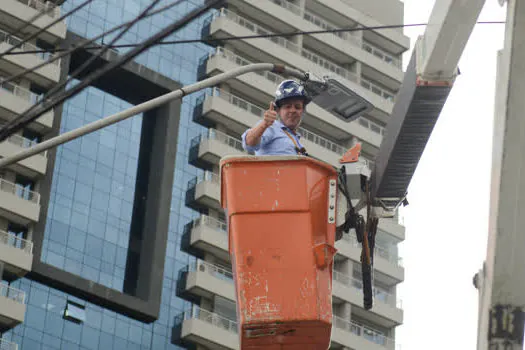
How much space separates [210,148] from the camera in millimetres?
62625

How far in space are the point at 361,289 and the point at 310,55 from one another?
13828 mm

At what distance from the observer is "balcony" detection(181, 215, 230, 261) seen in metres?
59.6

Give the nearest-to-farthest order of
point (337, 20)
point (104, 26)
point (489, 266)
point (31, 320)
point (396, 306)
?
point (489, 266)
point (31, 320)
point (104, 26)
point (396, 306)
point (337, 20)

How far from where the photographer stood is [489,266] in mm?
9383

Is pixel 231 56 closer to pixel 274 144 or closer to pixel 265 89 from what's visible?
pixel 265 89

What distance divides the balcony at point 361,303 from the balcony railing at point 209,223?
6115 mm

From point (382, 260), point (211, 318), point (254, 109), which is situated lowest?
point (211, 318)

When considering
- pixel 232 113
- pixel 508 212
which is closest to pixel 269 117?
pixel 508 212

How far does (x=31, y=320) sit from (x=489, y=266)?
4532 centimetres

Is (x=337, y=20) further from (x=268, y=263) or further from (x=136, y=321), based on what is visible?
(x=268, y=263)

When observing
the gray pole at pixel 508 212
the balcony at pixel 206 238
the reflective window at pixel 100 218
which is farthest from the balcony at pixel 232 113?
the gray pole at pixel 508 212

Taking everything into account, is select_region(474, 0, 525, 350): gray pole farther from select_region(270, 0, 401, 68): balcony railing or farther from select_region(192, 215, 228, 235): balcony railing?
select_region(270, 0, 401, 68): balcony railing

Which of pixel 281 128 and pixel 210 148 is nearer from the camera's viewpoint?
pixel 281 128

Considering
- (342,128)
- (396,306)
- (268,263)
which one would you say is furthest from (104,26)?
(268,263)
